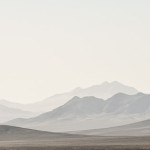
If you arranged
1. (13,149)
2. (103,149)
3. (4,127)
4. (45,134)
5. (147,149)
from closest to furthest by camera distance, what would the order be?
(147,149) → (103,149) → (13,149) → (45,134) → (4,127)

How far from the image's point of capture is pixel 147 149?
2109 inches

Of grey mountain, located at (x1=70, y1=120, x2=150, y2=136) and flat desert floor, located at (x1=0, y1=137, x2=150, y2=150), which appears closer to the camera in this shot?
flat desert floor, located at (x1=0, y1=137, x2=150, y2=150)

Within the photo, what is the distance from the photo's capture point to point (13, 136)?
10525 cm

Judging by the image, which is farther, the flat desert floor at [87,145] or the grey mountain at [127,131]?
the grey mountain at [127,131]

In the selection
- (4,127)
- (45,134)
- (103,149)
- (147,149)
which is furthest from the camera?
(4,127)

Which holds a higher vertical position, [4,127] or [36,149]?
[4,127]

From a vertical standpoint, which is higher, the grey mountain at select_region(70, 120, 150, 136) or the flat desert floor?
the grey mountain at select_region(70, 120, 150, 136)

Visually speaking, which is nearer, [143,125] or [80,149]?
[80,149]

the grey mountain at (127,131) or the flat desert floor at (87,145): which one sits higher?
the grey mountain at (127,131)

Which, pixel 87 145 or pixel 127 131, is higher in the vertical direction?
pixel 127 131

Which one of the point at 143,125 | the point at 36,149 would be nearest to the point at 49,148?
the point at 36,149

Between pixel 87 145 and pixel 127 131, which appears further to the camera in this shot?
pixel 127 131

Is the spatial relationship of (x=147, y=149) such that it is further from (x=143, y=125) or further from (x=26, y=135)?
(x=143, y=125)

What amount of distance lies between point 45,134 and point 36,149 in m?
45.0
